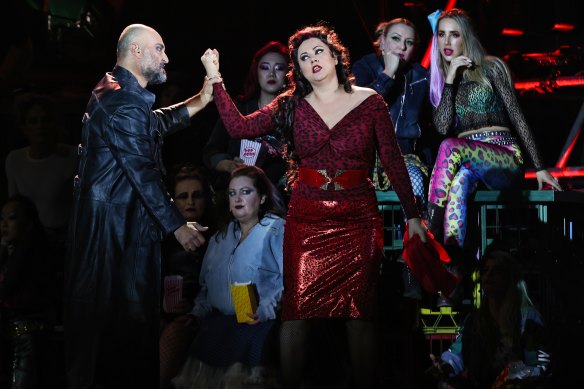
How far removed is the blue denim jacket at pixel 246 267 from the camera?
5582 mm

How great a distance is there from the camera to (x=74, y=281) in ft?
15.8

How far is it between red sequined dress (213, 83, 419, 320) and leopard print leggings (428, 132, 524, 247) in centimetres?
88

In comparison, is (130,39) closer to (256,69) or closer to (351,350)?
(256,69)

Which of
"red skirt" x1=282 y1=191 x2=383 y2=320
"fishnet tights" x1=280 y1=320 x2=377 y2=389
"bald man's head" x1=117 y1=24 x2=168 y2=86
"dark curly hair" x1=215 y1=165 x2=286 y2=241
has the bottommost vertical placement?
"fishnet tights" x1=280 y1=320 x2=377 y2=389

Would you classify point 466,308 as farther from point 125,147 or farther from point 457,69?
point 125,147

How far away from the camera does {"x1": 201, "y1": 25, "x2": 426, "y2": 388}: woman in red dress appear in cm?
478

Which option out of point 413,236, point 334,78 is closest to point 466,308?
point 413,236

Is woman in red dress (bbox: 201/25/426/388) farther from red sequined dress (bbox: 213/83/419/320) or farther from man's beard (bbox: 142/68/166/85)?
man's beard (bbox: 142/68/166/85)

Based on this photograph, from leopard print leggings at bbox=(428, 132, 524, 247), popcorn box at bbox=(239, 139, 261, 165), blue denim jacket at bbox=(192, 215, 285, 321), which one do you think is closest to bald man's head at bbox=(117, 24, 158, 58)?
blue denim jacket at bbox=(192, 215, 285, 321)

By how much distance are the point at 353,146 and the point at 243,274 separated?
1.21 meters

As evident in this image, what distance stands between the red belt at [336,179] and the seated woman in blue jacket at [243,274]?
872 mm

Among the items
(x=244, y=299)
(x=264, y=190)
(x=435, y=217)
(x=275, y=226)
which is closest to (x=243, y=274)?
(x=244, y=299)

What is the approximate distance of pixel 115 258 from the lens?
4.79m

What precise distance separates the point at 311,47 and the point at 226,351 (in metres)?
1.82
